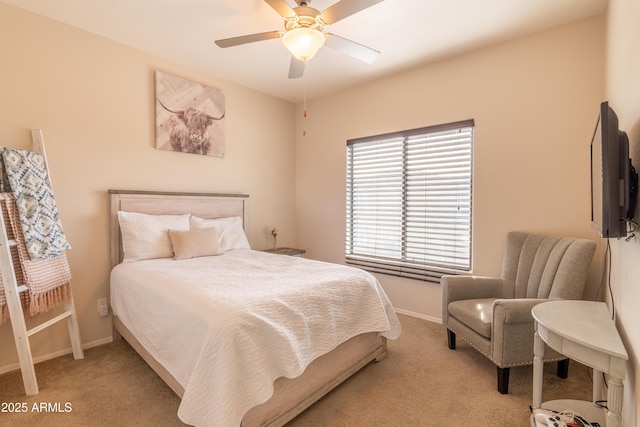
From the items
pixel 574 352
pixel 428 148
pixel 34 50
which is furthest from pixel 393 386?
pixel 34 50

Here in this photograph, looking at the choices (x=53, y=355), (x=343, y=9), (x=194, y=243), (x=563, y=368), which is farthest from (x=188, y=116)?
(x=563, y=368)

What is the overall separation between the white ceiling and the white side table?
2127 mm

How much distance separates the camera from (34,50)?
2.35 meters

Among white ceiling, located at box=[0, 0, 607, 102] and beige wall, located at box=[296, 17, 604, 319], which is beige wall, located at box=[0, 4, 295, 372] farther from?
beige wall, located at box=[296, 17, 604, 319]

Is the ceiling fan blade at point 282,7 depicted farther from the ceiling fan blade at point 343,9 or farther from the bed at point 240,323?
the bed at point 240,323

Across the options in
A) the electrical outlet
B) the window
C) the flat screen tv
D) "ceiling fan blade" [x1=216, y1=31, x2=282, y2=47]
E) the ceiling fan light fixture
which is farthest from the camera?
the window

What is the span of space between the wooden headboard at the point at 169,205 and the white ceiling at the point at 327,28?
1407 millimetres

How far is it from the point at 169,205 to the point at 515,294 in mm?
3329

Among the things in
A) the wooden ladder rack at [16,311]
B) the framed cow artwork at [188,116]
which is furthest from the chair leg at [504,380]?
the framed cow artwork at [188,116]

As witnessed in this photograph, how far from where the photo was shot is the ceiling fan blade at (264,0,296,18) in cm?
177

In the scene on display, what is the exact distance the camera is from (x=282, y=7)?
1.83 metres

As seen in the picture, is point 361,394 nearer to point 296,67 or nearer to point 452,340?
point 452,340

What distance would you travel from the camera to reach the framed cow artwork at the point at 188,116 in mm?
3041

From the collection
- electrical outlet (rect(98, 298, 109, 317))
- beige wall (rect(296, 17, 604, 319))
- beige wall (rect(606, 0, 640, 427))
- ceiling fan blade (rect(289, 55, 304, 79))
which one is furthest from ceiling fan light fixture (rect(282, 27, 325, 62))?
electrical outlet (rect(98, 298, 109, 317))
